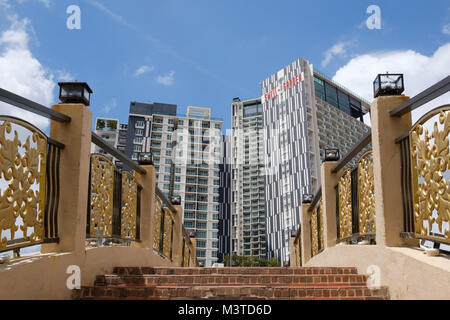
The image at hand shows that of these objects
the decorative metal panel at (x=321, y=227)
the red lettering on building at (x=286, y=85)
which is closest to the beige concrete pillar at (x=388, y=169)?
the decorative metal panel at (x=321, y=227)

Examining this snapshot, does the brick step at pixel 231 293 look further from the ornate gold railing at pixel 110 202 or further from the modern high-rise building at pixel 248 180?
the modern high-rise building at pixel 248 180

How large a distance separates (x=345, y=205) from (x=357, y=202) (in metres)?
0.54

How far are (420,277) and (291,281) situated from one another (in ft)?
4.49

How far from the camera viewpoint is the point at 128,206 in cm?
555

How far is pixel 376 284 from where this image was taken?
3.92 metres

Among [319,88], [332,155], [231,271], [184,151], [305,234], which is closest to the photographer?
[231,271]

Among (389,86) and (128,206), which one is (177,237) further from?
(389,86)

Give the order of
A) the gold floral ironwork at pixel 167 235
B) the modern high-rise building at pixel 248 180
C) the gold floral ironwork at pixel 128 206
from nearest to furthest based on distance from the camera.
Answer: the gold floral ironwork at pixel 128 206, the gold floral ironwork at pixel 167 235, the modern high-rise building at pixel 248 180

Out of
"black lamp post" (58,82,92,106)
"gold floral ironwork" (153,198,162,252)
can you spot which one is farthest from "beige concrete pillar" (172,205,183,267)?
"black lamp post" (58,82,92,106)

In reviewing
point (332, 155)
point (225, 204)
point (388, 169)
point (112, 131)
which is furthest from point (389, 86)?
point (225, 204)

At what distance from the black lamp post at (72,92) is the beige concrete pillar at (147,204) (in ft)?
8.47

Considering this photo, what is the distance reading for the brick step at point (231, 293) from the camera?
3439mm
